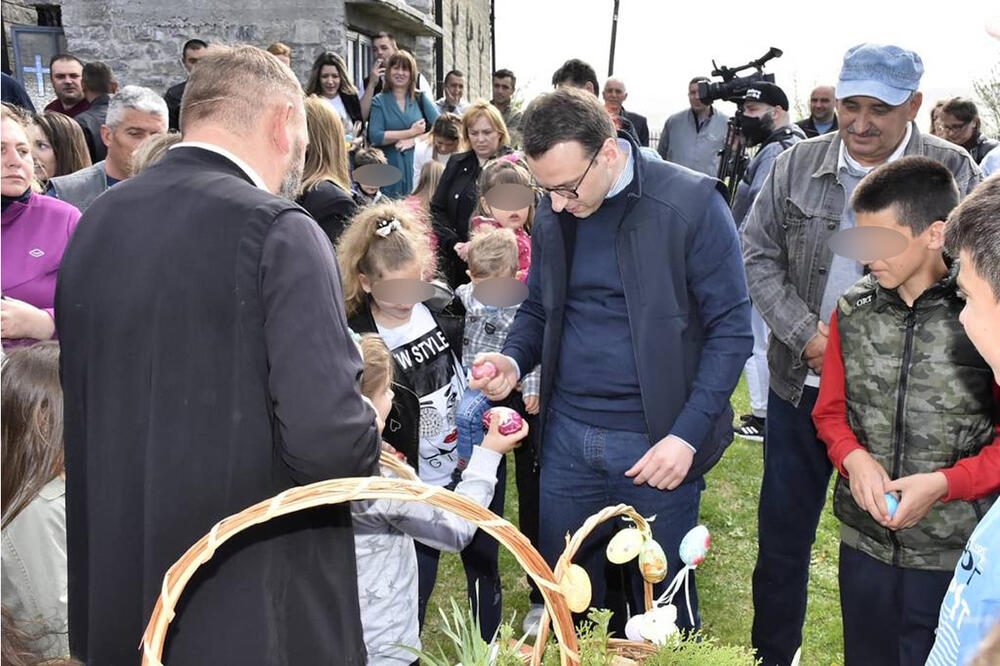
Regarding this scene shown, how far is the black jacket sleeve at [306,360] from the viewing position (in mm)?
1478

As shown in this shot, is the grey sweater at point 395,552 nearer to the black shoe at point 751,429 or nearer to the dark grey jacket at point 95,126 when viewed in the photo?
the black shoe at point 751,429

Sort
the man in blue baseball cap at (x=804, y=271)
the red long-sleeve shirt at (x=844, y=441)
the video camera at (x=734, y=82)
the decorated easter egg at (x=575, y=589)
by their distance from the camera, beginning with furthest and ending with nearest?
the video camera at (x=734, y=82), the man in blue baseball cap at (x=804, y=271), the red long-sleeve shirt at (x=844, y=441), the decorated easter egg at (x=575, y=589)

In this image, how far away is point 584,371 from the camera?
245 cm

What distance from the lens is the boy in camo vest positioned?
6.87 ft

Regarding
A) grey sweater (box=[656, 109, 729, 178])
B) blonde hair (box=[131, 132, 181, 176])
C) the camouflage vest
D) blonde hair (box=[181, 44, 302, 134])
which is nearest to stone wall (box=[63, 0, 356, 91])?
grey sweater (box=[656, 109, 729, 178])

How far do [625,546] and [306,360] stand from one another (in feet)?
2.11

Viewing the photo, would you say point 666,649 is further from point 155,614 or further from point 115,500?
point 115,500

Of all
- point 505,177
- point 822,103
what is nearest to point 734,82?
point 822,103

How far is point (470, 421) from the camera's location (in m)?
2.83

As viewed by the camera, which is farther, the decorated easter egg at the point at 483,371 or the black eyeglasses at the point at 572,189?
the decorated easter egg at the point at 483,371

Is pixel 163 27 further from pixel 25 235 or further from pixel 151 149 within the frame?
pixel 25 235

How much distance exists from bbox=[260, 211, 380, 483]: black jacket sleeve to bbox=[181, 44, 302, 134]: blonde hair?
298mm

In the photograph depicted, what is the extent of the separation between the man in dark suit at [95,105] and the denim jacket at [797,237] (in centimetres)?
455

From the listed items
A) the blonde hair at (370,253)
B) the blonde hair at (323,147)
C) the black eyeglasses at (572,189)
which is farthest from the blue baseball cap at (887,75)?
the blonde hair at (323,147)
